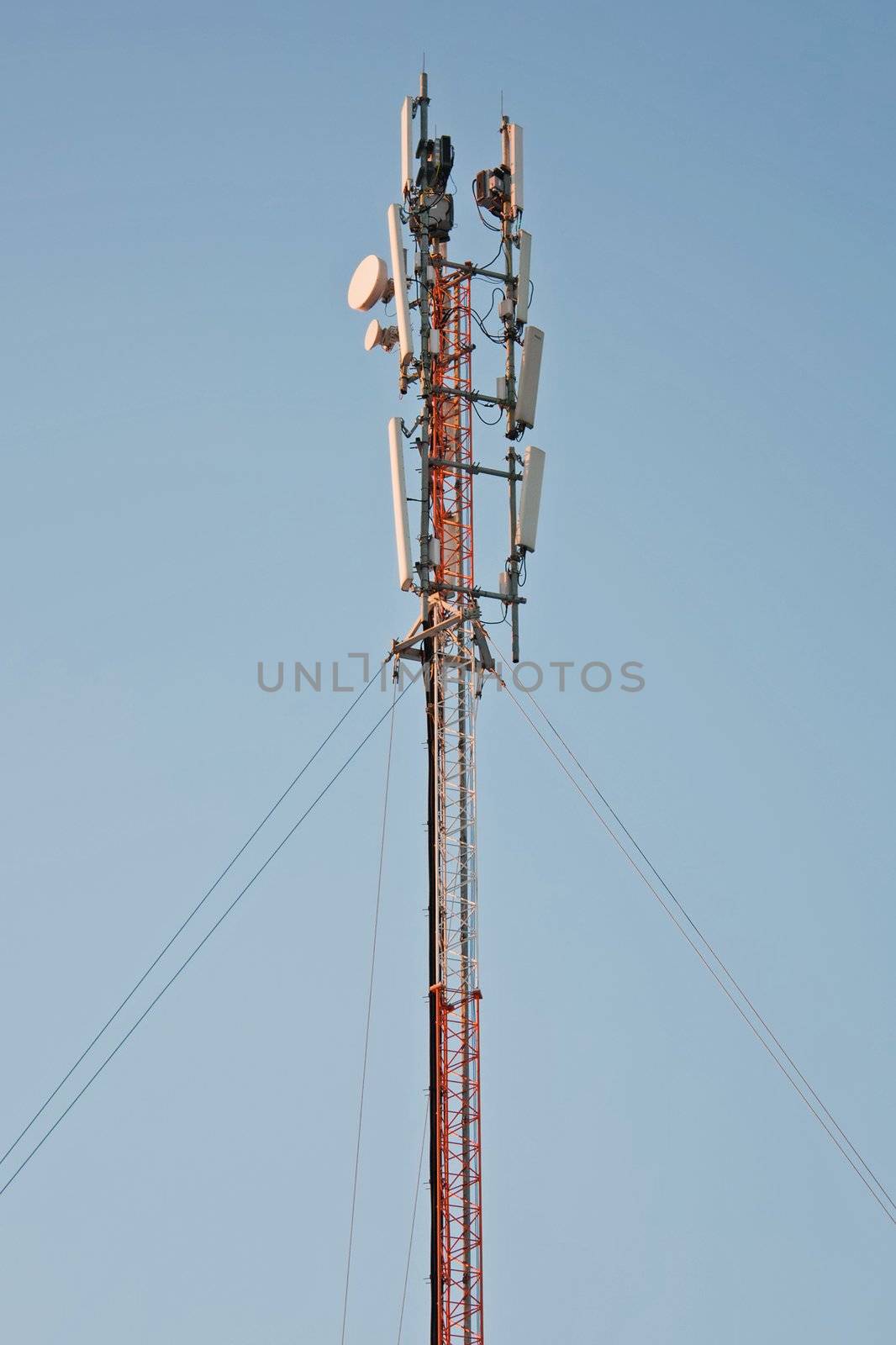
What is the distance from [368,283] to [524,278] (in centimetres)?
493

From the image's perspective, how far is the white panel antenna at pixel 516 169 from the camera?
8525 cm

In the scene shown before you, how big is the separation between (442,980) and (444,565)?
12659 mm

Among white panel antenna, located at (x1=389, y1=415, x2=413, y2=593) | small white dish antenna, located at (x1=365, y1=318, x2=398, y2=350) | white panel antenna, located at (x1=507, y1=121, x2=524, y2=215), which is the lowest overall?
white panel antenna, located at (x1=389, y1=415, x2=413, y2=593)

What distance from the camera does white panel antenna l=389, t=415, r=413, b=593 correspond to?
266 feet

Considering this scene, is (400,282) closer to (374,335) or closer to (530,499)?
(374,335)

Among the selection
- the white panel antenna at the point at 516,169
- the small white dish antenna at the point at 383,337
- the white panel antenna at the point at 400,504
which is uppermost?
the white panel antenna at the point at 516,169

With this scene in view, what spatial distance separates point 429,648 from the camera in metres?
80.2

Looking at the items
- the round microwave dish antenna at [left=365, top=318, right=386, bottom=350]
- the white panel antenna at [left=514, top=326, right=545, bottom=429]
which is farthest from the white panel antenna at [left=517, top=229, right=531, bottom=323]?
the round microwave dish antenna at [left=365, top=318, right=386, bottom=350]

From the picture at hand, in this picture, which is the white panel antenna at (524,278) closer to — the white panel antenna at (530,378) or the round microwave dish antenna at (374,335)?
the white panel antenna at (530,378)

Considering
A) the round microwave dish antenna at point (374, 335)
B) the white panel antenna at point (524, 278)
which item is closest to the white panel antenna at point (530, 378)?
the white panel antenna at point (524, 278)

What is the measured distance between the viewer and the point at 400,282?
3302 inches

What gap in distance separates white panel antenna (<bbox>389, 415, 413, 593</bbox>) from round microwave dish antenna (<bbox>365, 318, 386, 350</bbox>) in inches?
117

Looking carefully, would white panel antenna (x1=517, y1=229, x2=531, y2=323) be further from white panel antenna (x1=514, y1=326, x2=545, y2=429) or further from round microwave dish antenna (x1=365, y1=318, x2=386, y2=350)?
round microwave dish antenna (x1=365, y1=318, x2=386, y2=350)

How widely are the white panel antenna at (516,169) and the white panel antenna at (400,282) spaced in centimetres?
360
